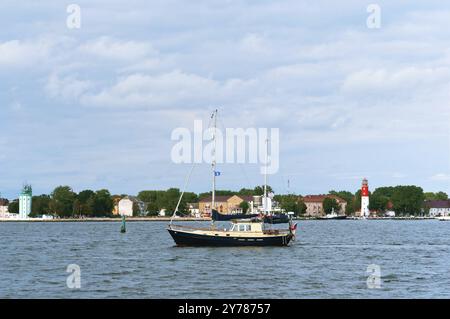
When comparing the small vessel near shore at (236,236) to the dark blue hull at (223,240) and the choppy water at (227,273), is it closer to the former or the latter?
the dark blue hull at (223,240)

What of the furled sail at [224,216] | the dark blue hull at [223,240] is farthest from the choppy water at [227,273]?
the furled sail at [224,216]

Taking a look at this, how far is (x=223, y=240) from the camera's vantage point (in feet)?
234

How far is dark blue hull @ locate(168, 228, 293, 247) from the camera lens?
7156 cm

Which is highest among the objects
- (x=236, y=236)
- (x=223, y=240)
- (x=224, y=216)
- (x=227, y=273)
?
(x=224, y=216)

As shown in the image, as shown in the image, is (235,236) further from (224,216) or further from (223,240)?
(224,216)

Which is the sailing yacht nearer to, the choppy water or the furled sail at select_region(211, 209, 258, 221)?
the choppy water

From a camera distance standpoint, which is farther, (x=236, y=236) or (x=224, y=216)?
(x=224, y=216)

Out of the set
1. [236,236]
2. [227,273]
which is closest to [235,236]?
[236,236]

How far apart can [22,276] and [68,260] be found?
14.9 m
